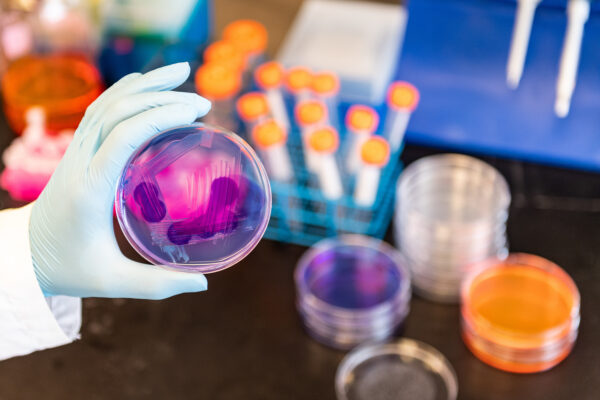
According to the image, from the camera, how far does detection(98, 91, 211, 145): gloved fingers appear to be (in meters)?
1.08

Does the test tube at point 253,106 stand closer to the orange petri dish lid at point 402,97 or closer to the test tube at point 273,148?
the test tube at point 273,148

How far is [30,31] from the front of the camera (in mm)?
2246

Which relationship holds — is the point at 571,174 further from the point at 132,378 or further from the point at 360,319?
the point at 132,378

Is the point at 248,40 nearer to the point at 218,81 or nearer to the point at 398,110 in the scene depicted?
the point at 218,81

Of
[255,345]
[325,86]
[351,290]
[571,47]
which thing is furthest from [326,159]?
[571,47]

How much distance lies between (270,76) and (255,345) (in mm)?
595

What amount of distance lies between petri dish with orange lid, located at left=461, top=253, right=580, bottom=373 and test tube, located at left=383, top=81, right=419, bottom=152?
375 millimetres

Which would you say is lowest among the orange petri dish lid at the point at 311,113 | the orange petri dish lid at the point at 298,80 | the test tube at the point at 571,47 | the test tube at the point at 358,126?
the test tube at the point at 358,126

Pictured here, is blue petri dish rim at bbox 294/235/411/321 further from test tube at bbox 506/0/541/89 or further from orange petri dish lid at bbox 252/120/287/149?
test tube at bbox 506/0/541/89

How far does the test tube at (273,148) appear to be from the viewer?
1.80 meters

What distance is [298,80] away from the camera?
1.90 m

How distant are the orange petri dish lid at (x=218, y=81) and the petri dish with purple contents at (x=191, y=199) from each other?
79 cm

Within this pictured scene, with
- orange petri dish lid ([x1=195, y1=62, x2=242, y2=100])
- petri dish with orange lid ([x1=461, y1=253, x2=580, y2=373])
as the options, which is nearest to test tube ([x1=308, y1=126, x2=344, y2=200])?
orange petri dish lid ([x1=195, y1=62, x2=242, y2=100])

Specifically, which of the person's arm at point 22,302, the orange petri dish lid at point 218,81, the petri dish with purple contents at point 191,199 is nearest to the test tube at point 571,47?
the orange petri dish lid at point 218,81
